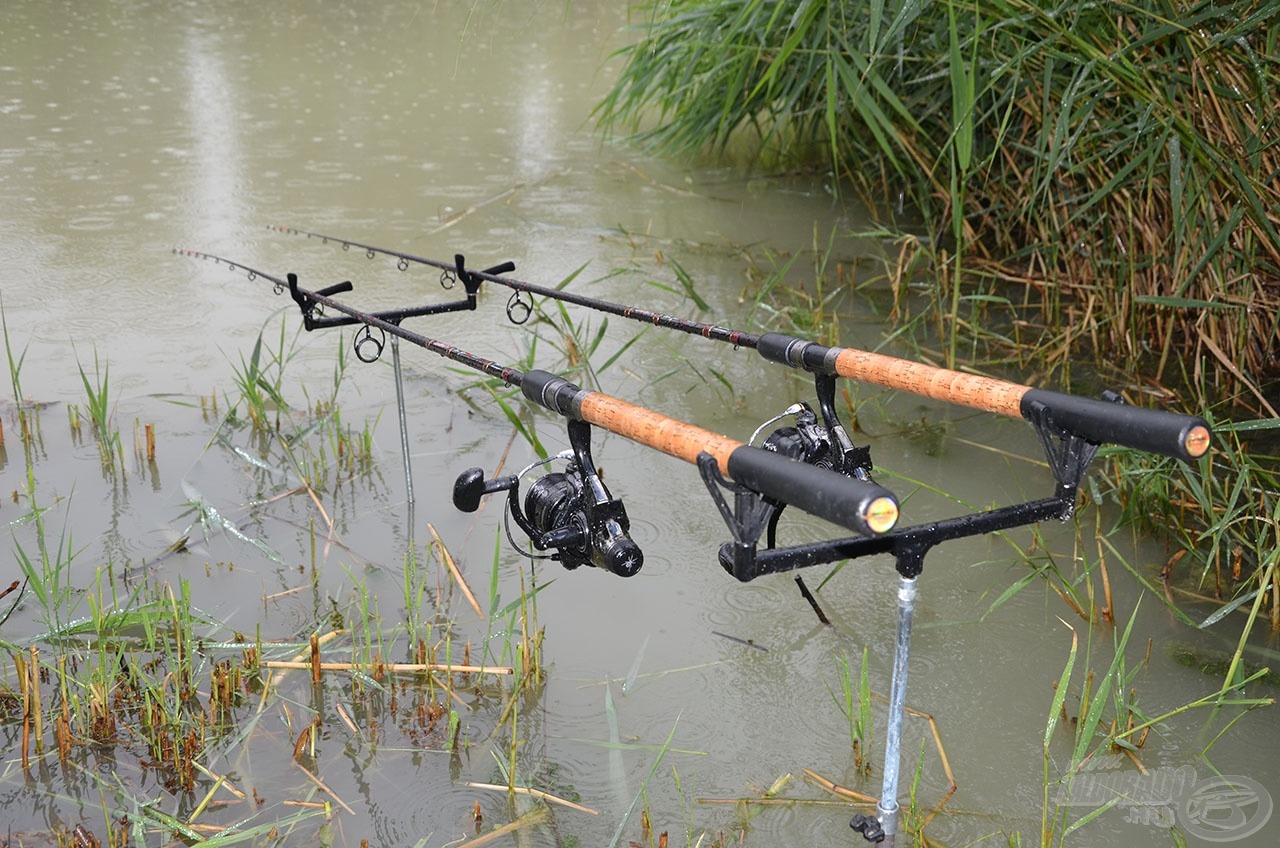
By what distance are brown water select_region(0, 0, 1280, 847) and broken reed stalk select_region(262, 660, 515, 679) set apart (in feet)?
0.14

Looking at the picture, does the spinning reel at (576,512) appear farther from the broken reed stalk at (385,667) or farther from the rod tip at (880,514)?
the rod tip at (880,514)

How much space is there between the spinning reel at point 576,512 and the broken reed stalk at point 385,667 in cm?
60

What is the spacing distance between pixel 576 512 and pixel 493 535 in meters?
1.40

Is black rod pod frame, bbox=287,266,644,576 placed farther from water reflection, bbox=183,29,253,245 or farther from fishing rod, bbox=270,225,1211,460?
water reflection, bbox=183,29,253,245

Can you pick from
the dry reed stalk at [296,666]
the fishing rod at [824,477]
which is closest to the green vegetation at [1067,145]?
the fishing rod at [824,477]

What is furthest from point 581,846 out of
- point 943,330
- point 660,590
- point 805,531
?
point 943,330

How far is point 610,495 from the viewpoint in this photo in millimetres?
2334

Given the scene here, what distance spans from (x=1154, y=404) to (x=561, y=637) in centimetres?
Answer: 224

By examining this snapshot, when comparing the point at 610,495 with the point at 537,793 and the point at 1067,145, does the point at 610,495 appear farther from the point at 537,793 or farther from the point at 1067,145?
the point at 1067,145

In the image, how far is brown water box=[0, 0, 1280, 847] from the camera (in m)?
2.69

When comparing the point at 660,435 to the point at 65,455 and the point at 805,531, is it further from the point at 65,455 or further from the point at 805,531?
the point at 65,455

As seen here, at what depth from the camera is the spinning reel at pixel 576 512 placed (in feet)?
7.56

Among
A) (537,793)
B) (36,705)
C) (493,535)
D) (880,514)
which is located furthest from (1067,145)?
(36,705)

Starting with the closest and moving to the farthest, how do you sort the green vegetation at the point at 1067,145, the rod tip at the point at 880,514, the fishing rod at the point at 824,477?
1. the rod tip at the point at 880,514
2. the fishing rod at the point at 824,477
3. the green vegetation at the point at 1067,145
